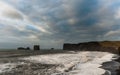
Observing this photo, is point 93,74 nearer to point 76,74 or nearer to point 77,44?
point 76,74

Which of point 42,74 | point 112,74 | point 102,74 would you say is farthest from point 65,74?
point 112,74

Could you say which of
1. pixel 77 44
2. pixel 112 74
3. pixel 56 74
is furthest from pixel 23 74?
pixel 77 44

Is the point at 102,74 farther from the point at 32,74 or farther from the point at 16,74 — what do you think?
the point at 16,74

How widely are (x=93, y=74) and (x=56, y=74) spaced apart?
2550mm

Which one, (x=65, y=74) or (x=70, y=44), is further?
(x=70, y=44)

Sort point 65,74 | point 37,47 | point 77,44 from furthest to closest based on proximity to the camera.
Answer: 1. point 77,44
2. point 37,47
3. point 65,74

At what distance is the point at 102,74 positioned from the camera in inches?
457

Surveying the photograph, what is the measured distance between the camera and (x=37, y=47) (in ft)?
397

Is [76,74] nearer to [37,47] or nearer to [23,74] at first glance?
[23,74]

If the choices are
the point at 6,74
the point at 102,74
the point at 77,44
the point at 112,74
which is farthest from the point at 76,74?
the point at 77,44

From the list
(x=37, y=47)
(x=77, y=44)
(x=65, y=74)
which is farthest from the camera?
(x=77, y=44)

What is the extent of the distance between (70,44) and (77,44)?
654 centimetres

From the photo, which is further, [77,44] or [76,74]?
[77,44]

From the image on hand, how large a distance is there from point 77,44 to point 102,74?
125309mm
